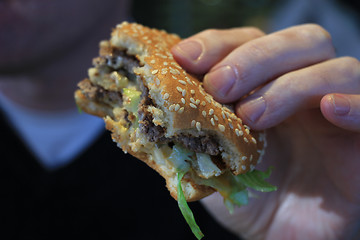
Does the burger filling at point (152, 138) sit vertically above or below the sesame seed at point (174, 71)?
below

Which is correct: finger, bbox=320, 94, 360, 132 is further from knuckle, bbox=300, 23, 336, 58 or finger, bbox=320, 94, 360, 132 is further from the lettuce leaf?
the lettuce leaf

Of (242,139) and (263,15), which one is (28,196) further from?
(263,15)

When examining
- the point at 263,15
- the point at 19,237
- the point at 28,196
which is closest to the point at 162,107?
the point at 28,196

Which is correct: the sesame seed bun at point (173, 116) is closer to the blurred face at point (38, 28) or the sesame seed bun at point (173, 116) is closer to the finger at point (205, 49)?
the finger at point (205, 49)

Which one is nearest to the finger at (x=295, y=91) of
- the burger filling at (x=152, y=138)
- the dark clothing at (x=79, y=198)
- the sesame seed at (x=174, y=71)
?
the burger filling at (x=152, y=138)

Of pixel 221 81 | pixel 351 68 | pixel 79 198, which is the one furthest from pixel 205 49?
pixel 79 198

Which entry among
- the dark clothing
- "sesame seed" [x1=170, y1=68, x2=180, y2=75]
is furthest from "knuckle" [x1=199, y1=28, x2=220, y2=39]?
the dark clothing
